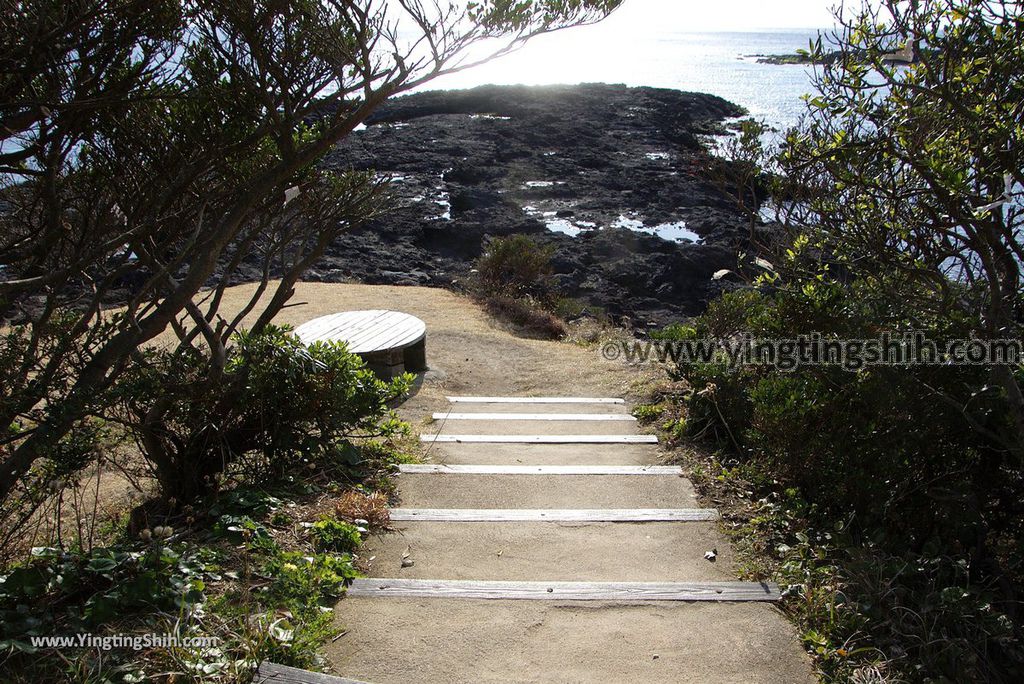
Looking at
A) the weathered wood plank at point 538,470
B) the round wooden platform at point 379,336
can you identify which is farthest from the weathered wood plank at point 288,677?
the round wooden platform at point 379,336

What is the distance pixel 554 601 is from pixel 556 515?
3.40 ft

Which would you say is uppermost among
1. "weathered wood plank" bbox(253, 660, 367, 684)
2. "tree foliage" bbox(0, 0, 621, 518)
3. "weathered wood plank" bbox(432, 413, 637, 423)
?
"tree foliage" bbox(0, 0, 621, 518)

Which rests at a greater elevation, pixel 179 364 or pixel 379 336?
pixel 179 364

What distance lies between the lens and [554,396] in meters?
7.84

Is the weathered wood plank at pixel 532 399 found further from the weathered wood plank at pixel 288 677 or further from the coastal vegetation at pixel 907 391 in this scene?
the weathered wood plank at pixel 288 677

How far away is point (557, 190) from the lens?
21.2 metres

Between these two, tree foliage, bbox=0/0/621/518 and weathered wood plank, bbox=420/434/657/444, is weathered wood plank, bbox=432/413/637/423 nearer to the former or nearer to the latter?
weathered wood plank, bbox=420/434/657/444

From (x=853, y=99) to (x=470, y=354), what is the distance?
Result: 6543mm

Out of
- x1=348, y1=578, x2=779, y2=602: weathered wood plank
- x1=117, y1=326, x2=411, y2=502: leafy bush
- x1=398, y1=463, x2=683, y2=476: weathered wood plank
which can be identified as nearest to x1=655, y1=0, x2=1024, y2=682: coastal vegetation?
x1=348, y1=578, x2=779, y2=602: weathered wood plank

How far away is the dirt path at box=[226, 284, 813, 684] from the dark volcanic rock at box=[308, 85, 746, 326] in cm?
547

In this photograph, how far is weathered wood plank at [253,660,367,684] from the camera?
2463mm

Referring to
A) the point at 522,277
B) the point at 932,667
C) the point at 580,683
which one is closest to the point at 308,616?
the point at 580,683

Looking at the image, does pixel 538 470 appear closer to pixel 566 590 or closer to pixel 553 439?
pixel 553 439

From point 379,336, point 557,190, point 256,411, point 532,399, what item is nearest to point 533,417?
point 532,399
